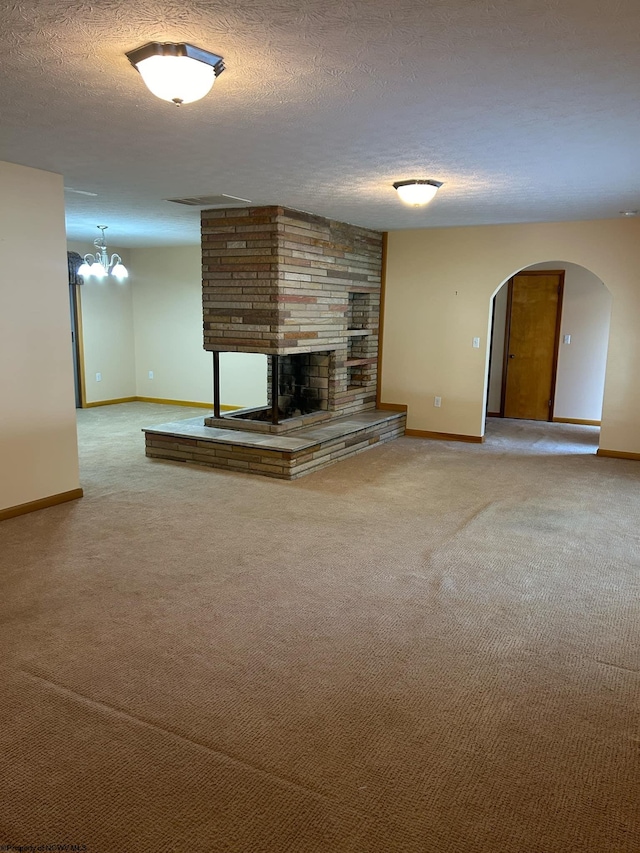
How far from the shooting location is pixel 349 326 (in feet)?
23.9

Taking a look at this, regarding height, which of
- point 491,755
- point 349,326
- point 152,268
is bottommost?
point 491,755

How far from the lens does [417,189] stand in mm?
4316

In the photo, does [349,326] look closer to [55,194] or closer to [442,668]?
[55,194]

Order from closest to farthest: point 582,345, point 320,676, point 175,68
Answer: point 175,68 → point 320,676 → point 582,345

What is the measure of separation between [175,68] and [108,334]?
762cm

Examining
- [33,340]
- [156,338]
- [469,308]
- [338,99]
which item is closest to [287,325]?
[33,340]

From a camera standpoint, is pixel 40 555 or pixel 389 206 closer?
pixel 40 555

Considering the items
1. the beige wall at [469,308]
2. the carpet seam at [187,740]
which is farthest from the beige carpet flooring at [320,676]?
the beige wall at [469,308]

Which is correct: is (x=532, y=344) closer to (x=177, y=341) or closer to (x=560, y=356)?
(x=560, y=356)

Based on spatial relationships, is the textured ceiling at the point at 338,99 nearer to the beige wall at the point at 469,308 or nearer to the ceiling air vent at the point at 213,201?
the ceiling air vent at the point at 213,201

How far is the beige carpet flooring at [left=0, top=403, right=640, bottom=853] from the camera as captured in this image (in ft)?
5.95

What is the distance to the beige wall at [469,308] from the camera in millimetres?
6199

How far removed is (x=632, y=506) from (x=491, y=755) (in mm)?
3271

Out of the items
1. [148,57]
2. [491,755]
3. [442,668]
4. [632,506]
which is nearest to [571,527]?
[632,506]
